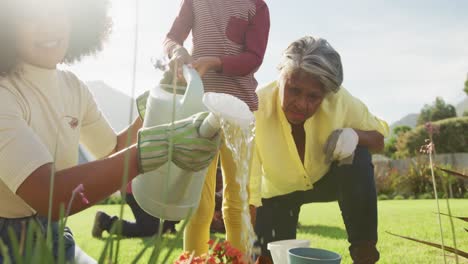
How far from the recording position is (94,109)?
1.78 metres

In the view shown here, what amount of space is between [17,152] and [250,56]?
139cm

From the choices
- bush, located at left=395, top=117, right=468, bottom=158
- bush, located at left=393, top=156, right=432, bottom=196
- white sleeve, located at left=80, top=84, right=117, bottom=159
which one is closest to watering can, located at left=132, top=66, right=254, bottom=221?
white sleeve, located at left=80, top=84, right=117, bottom=159

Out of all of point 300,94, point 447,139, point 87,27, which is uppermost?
point 87,27

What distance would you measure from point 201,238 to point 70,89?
894 millimetres

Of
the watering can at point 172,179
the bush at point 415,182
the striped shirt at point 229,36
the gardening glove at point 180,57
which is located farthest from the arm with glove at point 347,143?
the bush at point 415,182

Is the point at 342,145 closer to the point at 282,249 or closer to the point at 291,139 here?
the point at 291,139

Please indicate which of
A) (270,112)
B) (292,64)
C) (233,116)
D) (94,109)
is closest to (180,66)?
(94,109)

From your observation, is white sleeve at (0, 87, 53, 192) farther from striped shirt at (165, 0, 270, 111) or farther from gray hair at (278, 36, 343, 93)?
gray hair at (278, 36, 343, 93)

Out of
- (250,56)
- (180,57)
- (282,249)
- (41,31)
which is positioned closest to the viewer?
(41,31)

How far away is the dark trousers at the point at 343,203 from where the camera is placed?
2.08 meters

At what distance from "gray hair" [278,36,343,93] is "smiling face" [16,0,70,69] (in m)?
1.10

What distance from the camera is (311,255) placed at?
1.35 m

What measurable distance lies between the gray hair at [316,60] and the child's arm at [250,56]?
0.15 metres

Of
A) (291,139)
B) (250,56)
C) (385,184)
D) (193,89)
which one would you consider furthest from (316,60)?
(385,184)
